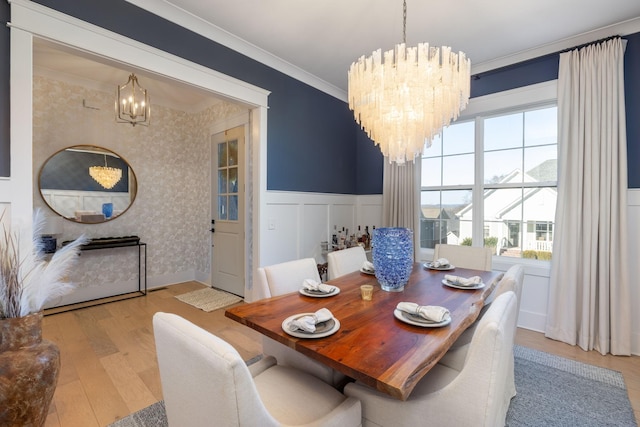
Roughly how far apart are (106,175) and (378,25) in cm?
374

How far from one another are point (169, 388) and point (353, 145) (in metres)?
3.94

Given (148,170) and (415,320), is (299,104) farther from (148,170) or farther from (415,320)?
(415,320)

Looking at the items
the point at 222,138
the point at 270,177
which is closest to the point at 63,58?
the point at 222,138

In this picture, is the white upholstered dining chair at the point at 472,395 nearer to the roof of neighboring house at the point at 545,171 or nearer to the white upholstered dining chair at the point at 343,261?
the white upholstered dining chair at the point at 343,261

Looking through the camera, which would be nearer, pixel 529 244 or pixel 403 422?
pixel 403 422

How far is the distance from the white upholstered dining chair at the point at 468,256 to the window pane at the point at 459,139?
1.37 m

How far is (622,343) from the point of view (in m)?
2.42

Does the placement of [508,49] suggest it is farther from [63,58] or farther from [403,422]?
[63,58]

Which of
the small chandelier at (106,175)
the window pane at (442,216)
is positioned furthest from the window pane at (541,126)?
the small chandelier at (106,175)

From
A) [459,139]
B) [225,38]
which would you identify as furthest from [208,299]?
[459,139]

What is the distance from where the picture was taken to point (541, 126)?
3002 millimetres

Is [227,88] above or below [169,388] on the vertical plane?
above

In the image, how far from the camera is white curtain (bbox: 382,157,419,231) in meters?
3.67

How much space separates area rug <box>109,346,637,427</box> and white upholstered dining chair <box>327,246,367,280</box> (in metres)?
1.33
